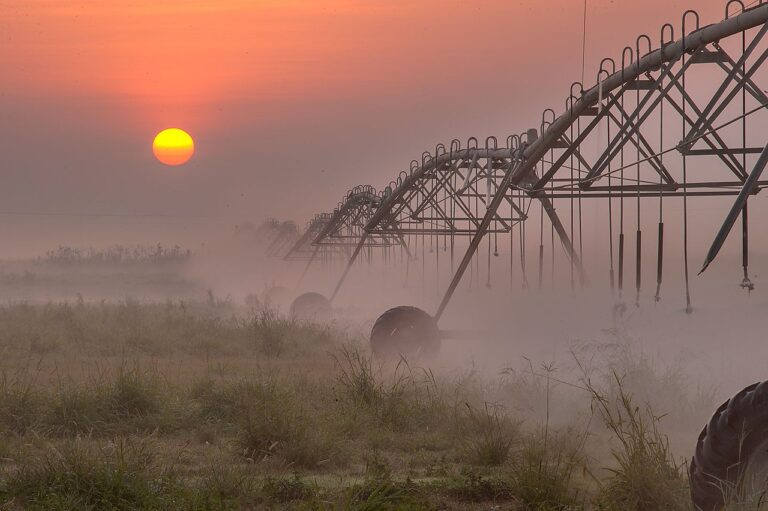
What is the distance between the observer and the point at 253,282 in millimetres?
67062

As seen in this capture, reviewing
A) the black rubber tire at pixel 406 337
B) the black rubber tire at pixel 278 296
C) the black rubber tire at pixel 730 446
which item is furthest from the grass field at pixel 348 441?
the black rubber tire at pixel 278 296

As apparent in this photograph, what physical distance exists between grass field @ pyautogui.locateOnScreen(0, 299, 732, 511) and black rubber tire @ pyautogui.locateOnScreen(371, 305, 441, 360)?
2.92 feet

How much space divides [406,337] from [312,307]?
19.0 metres

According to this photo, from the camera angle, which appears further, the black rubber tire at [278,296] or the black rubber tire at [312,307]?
the black rubber tire at [278,296]

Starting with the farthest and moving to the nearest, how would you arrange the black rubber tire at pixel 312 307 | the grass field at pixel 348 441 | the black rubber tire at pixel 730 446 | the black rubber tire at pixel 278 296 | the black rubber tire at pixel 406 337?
the black rubber tire at pixel 278 296
the black rubber tire at pixel 312 307
the black rubber tire at pixel 406 337
the grass field at pixel 348 441
the black rubber tire at pixel 730 446

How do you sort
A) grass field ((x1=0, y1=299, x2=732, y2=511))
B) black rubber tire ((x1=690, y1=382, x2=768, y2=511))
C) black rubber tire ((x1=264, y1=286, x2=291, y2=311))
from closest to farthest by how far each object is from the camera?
black rubber tire ((x1=690, y1=382, x2=768, y2=511)) < grass field ((x1=0, y1=299, x2=732, y2=511)) < black rubber tire ((x1=264, y1=286, x2=291, y2=311))

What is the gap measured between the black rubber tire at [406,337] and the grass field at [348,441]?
89 cm

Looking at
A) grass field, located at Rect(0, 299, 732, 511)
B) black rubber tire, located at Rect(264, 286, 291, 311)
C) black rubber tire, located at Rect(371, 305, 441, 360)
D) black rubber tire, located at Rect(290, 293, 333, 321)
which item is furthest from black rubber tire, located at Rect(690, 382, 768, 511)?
black rubber tire, located at Rect(264, 286, 291, 311)

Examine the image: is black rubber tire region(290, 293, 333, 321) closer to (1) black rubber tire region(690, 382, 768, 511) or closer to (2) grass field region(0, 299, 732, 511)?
(2) grass field region(0, 299, 732, 511)

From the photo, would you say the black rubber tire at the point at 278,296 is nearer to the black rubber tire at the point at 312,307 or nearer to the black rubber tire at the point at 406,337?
the black rubber tire at the point at 312,307

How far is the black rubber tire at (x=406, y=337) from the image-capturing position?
1800 cm

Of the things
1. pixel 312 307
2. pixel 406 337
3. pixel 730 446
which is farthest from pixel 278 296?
pixel 730 446

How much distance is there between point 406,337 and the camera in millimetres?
18000

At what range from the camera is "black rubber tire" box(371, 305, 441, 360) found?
59.1 ft
